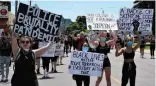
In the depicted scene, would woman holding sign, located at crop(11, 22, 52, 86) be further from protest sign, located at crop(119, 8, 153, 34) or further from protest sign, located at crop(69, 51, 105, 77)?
protest sign, located at crop(119, 8, 153, 34)

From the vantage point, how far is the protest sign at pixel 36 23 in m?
8.15

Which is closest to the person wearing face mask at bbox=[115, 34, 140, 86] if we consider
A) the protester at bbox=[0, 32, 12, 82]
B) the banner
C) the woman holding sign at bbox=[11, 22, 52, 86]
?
the banner

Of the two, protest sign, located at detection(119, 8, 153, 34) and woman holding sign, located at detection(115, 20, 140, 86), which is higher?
protest sign, located at detection(119, 8, 153, 34)

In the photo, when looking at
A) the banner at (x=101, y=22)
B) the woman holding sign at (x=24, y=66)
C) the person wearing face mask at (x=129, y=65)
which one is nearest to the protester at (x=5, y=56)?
the banner at (x=101, y=22)

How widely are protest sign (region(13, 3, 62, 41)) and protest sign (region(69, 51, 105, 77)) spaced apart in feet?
8.48

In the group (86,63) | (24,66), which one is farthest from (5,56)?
(24,66)

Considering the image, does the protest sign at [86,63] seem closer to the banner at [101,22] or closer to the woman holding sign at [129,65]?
the woman holding sign at [129,65]

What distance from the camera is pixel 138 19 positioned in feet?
48.9

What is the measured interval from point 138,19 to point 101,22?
122 cm

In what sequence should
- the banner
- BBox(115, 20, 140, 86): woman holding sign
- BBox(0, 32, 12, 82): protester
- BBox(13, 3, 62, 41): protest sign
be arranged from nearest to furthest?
1. BBox(13, 3, 62, 41): protest sign
2. BBox(115, 20, 140, 86): woman holding sign
3. the banner
4. BBox(0, 32, 12, 82): protester

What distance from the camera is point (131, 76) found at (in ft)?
35.3

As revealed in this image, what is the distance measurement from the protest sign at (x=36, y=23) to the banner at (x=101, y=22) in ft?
19.9

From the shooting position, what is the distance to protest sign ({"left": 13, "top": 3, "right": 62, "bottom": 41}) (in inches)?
321

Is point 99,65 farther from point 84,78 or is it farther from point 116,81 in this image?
point 116,81
